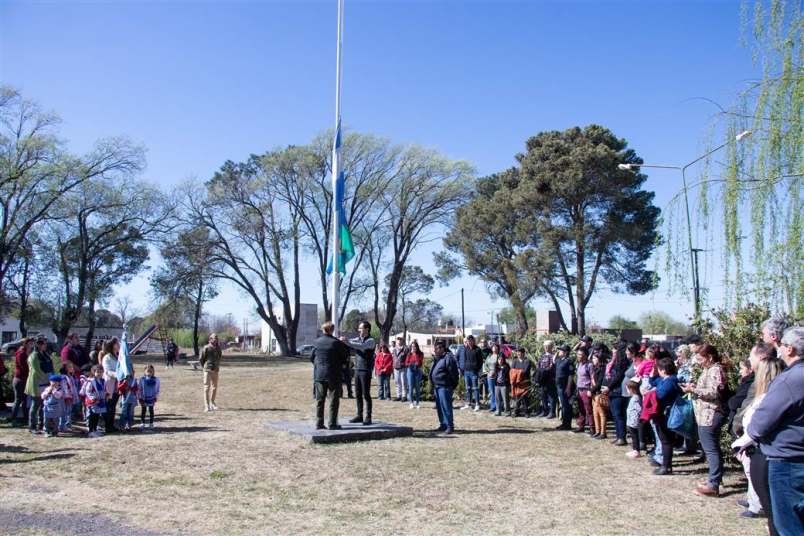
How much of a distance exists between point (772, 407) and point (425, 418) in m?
10.1

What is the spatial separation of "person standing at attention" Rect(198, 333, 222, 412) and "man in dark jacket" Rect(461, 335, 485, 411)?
580cm

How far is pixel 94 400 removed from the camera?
10.6 metres

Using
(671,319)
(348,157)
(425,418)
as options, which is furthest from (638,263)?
(671,319)

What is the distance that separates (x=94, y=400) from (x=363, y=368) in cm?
465

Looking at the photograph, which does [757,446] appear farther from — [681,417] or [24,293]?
[24,293]

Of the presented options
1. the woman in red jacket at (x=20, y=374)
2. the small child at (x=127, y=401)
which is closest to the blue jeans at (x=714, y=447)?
the small child at (x=127, y=401)

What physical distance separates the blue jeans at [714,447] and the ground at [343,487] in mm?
232

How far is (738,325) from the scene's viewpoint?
8.57 m

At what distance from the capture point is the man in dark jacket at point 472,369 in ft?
51.6

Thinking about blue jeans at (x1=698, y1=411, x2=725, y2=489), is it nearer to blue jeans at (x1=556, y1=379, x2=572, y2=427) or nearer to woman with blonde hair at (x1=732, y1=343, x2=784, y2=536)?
woman with blonde hair at (x1=732, y1=343, x2=784, y2=536)

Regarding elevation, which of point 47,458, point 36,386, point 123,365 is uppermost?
point 123,365

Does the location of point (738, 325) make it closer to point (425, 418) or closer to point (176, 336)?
point (425, 418)

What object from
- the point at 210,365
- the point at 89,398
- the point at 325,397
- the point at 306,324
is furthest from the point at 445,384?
the point at 306,324

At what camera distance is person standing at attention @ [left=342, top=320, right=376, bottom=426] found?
1159 cm
